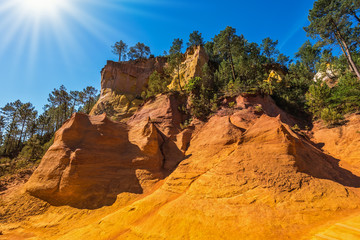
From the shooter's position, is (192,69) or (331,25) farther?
(192,69)

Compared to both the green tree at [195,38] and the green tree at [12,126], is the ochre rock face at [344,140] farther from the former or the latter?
the green tree at [12,126]

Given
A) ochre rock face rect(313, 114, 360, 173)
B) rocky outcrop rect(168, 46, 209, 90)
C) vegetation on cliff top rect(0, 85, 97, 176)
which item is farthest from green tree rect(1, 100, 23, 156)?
ochre rock face rect(313, 114, 360, 173)

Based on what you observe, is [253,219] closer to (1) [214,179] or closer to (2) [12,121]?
(1) [214,179]

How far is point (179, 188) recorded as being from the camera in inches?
316

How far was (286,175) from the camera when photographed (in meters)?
6.59

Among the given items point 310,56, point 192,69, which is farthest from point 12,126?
point 310,56

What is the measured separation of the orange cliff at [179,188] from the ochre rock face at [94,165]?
6 centimetres

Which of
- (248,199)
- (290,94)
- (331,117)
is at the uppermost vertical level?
(290,94)

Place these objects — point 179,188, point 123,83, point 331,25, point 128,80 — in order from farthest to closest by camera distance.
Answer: point 128,80 → point 123,83 → point 331,25 → point 179,188

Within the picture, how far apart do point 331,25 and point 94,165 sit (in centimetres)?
2918

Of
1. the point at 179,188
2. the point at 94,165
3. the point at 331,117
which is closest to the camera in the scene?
the point at 179,188

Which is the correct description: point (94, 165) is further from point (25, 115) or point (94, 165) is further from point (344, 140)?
point (25, 115)

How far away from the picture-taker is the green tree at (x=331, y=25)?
17703mm

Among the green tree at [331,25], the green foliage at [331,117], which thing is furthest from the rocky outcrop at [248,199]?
the green tree at [331,25]
